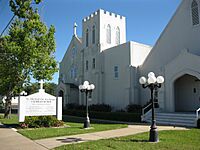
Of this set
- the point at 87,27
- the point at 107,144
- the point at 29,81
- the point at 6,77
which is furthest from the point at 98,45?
the point at 107,144

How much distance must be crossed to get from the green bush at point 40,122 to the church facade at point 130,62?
907 cm

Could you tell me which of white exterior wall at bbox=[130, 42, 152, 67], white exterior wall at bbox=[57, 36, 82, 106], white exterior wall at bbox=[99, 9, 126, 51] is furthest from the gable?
white exterior wall at bbox=[57, 36, 82, 106]

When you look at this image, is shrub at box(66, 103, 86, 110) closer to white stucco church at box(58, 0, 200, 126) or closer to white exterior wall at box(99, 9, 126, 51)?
white stucco church at box(58, 0, 200, 126)

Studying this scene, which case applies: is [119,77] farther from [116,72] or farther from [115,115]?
[115,115]

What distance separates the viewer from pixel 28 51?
754 inches

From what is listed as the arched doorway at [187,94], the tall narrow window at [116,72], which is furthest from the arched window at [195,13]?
the tall narrow window at [116,72]

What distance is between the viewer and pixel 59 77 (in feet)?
128

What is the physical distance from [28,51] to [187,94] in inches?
575

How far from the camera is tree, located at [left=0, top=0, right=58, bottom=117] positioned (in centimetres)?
1911

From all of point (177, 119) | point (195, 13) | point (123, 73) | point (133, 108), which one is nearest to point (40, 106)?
point (133, 108)

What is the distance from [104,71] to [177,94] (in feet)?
35.1

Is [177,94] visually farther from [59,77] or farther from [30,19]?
[59,77]

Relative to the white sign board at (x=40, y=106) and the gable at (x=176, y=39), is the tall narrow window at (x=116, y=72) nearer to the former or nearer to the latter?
the gable at (x=176, y=39)

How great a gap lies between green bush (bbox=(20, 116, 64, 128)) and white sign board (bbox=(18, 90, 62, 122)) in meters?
0.27
